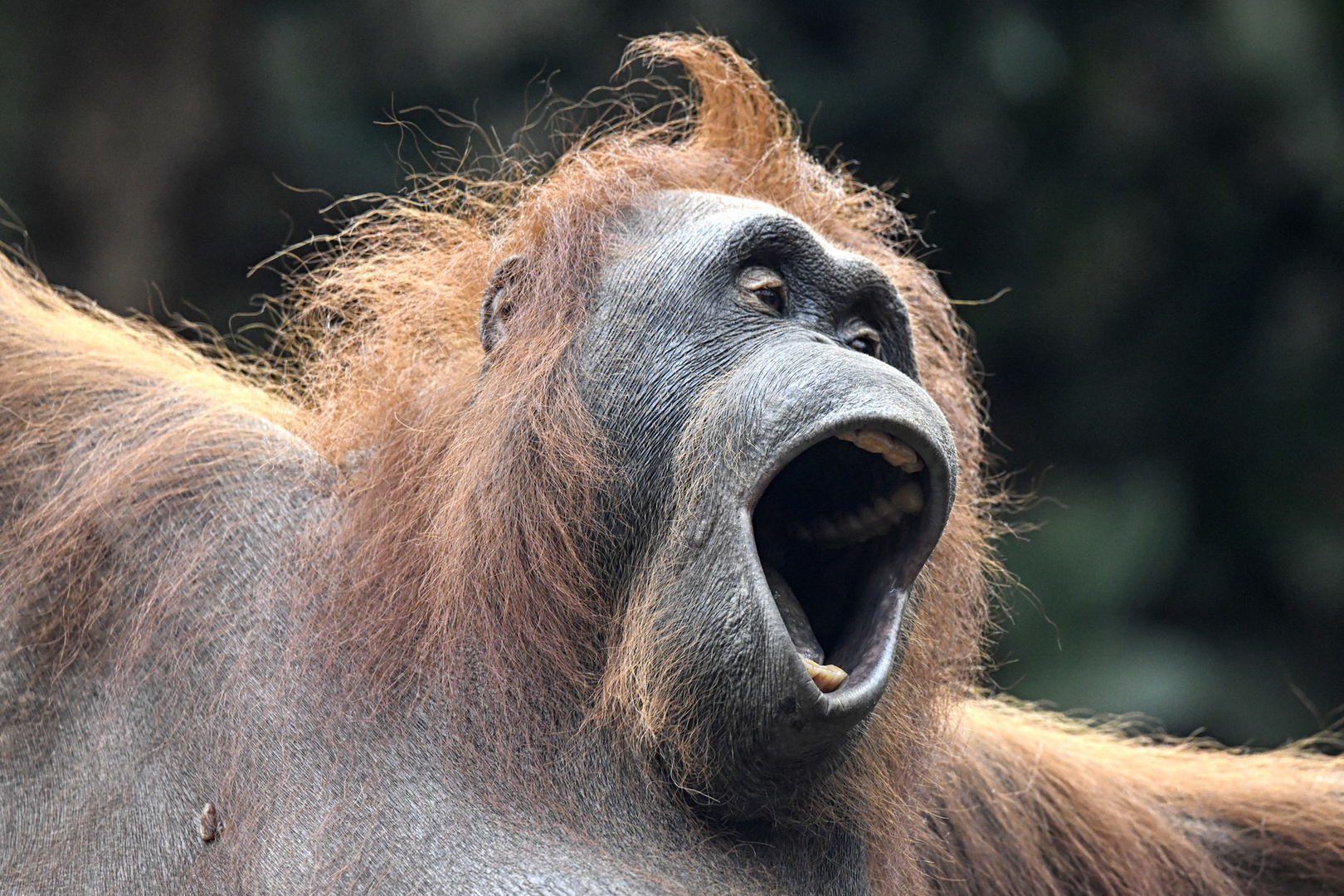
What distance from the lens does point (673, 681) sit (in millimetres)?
1077

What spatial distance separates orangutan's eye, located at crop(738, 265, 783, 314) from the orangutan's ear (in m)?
0.22

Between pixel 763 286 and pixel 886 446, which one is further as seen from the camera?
pixel 763 286

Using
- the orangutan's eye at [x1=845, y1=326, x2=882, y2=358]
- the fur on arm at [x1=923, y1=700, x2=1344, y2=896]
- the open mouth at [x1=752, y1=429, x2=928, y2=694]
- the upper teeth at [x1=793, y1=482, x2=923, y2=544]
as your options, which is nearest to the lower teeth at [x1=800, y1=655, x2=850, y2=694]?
the open mouth at [x1=752, y1=429, x2=928, y2=694]

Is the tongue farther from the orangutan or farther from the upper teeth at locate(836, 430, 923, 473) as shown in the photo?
the upper teeth at locate(836, 430, 923, 473)

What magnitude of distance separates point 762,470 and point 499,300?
14.0 inches

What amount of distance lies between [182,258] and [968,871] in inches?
116

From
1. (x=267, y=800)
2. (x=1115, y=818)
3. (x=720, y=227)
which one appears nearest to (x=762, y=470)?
(x=720, y=227)

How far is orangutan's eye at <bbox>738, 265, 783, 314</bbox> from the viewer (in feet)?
3.89

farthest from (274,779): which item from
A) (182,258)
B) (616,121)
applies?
(182,258)

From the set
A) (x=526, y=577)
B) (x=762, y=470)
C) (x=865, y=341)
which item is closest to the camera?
(x=762, y=470)

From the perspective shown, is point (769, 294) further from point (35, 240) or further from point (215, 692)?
point (35, 240)

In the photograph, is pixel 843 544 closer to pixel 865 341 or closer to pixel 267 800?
pixel 865 341

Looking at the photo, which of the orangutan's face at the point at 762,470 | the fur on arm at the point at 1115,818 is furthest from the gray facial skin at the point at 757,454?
the fur on arm at the point at 1115,818

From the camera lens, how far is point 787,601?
1.12m
